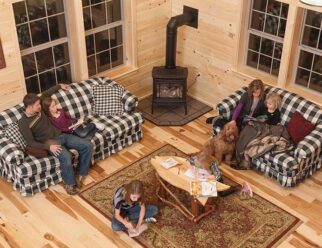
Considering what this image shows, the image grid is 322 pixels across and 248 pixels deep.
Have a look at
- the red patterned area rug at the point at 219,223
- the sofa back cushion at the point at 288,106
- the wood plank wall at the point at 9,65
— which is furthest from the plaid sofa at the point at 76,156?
the sofa back cushion at the point at 288,106

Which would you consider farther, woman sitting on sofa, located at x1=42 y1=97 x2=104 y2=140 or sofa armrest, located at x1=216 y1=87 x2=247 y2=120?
sofa armrest, located at x1=216 y1=87 x2=247 y2=120

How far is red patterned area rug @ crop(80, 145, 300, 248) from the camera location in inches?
194

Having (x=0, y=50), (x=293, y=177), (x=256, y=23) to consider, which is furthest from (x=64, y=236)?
(x=256, y=23)

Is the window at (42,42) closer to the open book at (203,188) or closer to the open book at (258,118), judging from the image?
the open book at (258,118)

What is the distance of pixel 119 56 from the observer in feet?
23.5

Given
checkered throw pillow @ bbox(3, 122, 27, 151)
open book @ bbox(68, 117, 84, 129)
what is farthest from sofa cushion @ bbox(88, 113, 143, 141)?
checkered throw pillow @ bbox(3, 122, 27, 151)

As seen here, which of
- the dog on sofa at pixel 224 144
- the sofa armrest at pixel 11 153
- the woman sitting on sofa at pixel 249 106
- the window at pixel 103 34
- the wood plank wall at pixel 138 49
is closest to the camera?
the sofa armrest at pixel 11 153

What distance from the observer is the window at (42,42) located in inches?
229

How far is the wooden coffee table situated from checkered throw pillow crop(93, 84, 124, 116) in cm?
122

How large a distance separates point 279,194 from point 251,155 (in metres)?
0.58

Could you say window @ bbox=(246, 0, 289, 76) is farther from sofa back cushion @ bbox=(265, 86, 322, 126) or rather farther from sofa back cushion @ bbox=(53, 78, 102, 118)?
sofa back cushion @ bbox=(53, 78, 102, 118)

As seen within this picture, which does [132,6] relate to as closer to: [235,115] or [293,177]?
[235,115]

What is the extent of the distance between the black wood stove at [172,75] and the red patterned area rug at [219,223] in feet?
5.75

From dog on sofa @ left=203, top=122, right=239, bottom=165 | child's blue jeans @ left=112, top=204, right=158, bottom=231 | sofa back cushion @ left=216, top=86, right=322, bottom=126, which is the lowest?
child's blue jeans @ left=112, top=204, right=158, bottom=231
